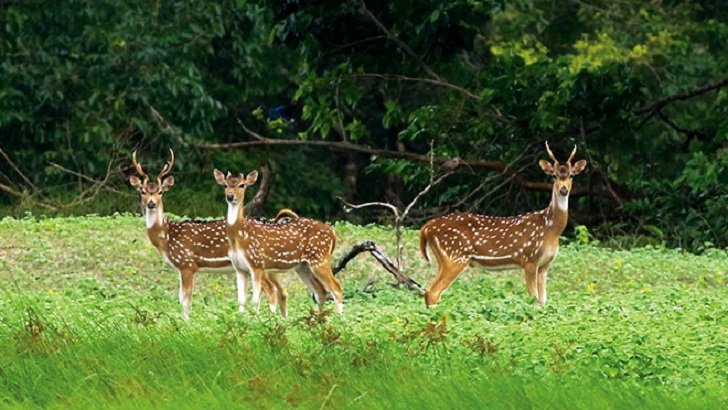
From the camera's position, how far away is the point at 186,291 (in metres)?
13.4

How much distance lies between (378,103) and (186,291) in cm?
1863

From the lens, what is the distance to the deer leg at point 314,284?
13773mm

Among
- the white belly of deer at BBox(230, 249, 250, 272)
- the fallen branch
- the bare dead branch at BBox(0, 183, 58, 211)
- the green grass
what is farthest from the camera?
the bare dead branch at BBox(0, 183, 58, 211)

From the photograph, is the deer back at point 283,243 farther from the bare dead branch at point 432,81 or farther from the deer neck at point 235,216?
the bare dead branch at point 432,81

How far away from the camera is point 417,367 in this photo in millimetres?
A: 10000

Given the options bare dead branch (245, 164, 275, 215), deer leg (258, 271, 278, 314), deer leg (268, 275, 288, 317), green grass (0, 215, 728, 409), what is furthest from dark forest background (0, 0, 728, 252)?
deer leg (258, 271, 278, 314)

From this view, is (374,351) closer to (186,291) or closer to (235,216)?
(235,216)

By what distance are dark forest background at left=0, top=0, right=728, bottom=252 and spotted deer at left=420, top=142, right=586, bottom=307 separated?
7.40 meters

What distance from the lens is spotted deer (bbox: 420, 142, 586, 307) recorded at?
13938 mm

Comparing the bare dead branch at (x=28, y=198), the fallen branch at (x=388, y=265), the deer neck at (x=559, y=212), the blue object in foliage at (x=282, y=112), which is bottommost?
the bare dead branch at (x=28, y=198)

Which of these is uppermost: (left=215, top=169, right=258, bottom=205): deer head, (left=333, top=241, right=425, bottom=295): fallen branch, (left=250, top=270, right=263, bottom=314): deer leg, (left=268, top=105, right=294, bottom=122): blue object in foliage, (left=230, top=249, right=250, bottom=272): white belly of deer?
(left=215, top=169, right=258, bottom=205): deer head

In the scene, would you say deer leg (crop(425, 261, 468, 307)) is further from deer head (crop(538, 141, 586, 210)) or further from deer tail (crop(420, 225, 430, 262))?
deer head (crop(538, 141, 586, 210))

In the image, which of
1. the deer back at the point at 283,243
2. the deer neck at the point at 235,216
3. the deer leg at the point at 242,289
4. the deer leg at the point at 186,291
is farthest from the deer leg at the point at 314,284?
the deer leg at the point at 186,291

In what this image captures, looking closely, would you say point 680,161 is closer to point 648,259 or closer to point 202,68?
point 202,68
